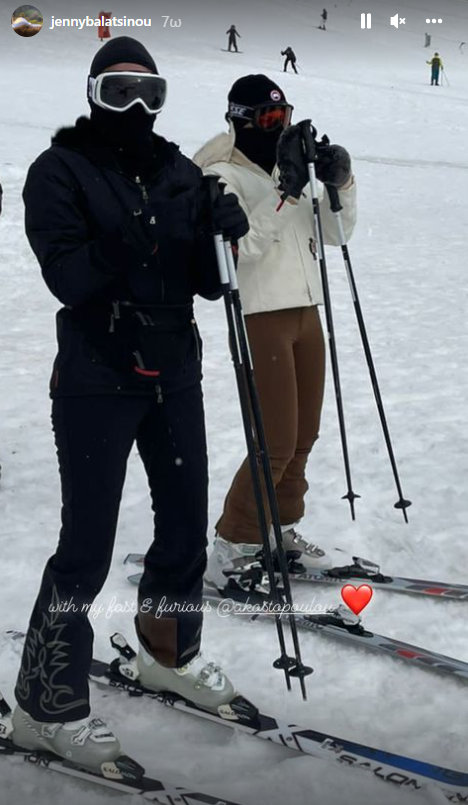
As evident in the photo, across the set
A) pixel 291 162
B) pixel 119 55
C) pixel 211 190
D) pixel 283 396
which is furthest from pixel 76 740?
pixel 291 162

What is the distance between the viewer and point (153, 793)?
2.72 metres

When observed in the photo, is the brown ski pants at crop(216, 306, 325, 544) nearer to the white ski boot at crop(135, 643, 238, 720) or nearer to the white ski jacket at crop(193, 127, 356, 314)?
the white ski jacket at crop(193, 127, 356, 314)

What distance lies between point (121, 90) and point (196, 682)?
6.73ft

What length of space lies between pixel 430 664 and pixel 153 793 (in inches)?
49.2

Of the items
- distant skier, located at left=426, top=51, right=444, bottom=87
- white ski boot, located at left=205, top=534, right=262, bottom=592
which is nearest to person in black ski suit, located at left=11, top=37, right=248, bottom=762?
white ski boot, located at left=205, top=534, right=262, bottom=592

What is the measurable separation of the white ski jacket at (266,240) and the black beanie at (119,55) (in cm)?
88

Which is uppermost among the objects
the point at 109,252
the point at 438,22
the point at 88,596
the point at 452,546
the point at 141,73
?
the point at 438,22

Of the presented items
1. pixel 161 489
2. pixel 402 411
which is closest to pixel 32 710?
pixel 161 489

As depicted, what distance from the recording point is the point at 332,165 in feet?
11.9

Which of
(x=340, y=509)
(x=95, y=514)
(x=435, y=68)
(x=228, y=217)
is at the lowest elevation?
(x=340, y=509)

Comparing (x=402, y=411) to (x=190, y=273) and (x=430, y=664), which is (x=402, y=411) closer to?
(x=430, y=664)

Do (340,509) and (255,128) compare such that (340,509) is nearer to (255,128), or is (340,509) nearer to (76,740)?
(255,128)

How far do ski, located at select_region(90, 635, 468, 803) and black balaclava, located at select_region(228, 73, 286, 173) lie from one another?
2072 millimetres

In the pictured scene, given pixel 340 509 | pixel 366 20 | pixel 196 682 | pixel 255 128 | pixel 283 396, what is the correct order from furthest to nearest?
pixel 366 20 → pixel 340 509 → pixel 283 396 → pixel 255 128 → pixel 196 682
